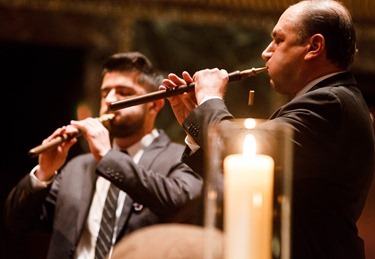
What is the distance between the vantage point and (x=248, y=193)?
118 centimetres

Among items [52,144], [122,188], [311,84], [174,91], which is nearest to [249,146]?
[311,84]

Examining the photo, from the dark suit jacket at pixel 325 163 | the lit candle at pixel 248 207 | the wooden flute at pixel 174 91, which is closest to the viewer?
the lit candle at pixel 248 207

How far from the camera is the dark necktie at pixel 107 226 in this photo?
9.09ft

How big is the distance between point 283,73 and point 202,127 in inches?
13.6

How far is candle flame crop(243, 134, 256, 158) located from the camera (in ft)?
4.10

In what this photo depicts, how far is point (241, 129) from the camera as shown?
1.43 m

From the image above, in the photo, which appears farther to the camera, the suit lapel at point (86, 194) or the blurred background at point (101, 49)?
the blurred background at point (101, 49)

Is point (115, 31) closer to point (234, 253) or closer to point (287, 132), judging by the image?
point (287, 132)

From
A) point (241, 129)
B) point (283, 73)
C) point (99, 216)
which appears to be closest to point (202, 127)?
point (283, 73)

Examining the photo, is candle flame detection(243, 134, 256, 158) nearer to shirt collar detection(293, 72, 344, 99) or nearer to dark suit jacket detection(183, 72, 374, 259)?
dark suit jacket detection(183, 72, 374, 259)

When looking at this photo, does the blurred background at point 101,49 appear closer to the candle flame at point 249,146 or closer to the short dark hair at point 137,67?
the short dark hair at point 137,67

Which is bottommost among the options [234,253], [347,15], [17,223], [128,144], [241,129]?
[17,223]

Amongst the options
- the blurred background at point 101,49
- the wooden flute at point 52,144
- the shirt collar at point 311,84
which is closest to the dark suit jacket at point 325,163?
the shirt collar at point 311,84

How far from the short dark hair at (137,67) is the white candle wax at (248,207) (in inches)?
79.5
